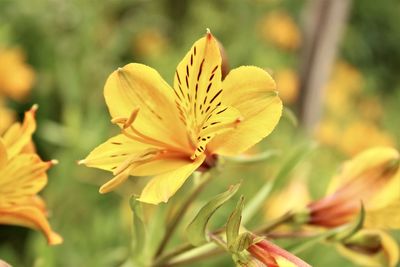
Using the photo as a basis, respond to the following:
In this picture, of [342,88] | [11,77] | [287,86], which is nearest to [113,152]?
[11,77]

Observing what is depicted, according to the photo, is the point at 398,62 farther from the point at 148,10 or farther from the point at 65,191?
the point at 65,191

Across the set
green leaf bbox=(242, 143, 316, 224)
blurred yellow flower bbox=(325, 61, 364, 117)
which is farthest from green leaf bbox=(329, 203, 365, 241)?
blurred yellow flower bbox=(325, 61, 364, 117)

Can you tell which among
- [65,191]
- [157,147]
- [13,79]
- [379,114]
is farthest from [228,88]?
[379,114]

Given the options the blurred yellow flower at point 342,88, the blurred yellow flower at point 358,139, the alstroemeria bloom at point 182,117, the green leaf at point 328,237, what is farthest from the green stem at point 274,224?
the blurred yellow flower at point 342,88

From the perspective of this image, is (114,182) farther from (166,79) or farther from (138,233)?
(166,79)

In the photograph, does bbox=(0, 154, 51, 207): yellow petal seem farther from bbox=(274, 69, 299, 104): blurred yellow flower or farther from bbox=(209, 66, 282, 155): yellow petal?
bbox=(274, 69, 299, 104): blurred yellow flower

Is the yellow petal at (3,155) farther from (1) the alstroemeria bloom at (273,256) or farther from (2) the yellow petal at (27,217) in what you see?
(1) the alstroemeria bloom at (273,256)
